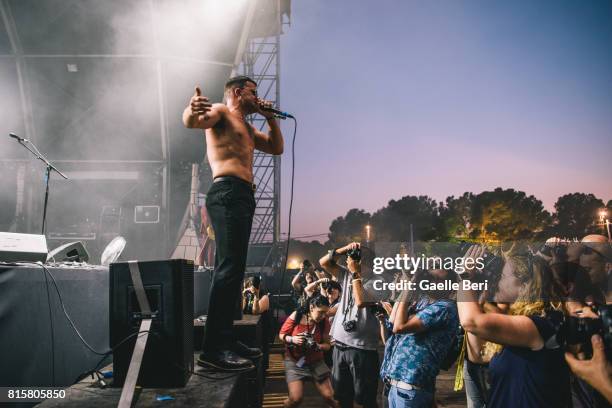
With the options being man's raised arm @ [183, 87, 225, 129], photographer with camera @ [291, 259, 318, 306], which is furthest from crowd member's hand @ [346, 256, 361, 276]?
photographer with camera @ [291, 259, 318, 306]

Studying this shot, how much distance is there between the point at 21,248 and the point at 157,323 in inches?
53.4

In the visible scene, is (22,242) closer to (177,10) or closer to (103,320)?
(103,320)

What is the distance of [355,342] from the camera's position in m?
4.35

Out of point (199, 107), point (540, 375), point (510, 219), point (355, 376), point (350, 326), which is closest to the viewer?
point (540, 375)

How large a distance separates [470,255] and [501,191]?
4285 cm

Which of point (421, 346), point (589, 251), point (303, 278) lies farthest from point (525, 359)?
point (303, 278)

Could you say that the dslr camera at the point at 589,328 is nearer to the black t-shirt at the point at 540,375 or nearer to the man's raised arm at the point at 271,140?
the black t-shirt at the point at 540,375

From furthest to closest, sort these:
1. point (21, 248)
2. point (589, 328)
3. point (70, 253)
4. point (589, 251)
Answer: point (70, 253) < point (589, 251) < point (21, 248) < point (589, 328)

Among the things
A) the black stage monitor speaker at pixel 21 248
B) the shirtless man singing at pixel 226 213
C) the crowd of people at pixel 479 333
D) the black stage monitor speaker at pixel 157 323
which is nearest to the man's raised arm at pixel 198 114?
the shirtless man singing at pixel 226 213

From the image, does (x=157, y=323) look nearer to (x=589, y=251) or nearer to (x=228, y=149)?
(x=228, y=149)

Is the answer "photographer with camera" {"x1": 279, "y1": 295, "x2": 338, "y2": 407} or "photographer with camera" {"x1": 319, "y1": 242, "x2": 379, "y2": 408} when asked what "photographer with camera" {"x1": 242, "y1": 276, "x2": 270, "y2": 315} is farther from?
"photographer with camera" {"x1": 319, "y1": 242, "x2": 379, "y2": 408}

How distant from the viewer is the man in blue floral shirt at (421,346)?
298cm

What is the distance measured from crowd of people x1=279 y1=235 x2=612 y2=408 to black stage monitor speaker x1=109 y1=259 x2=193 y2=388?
1571 mm

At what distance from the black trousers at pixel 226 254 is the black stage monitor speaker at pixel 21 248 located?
1.41m
